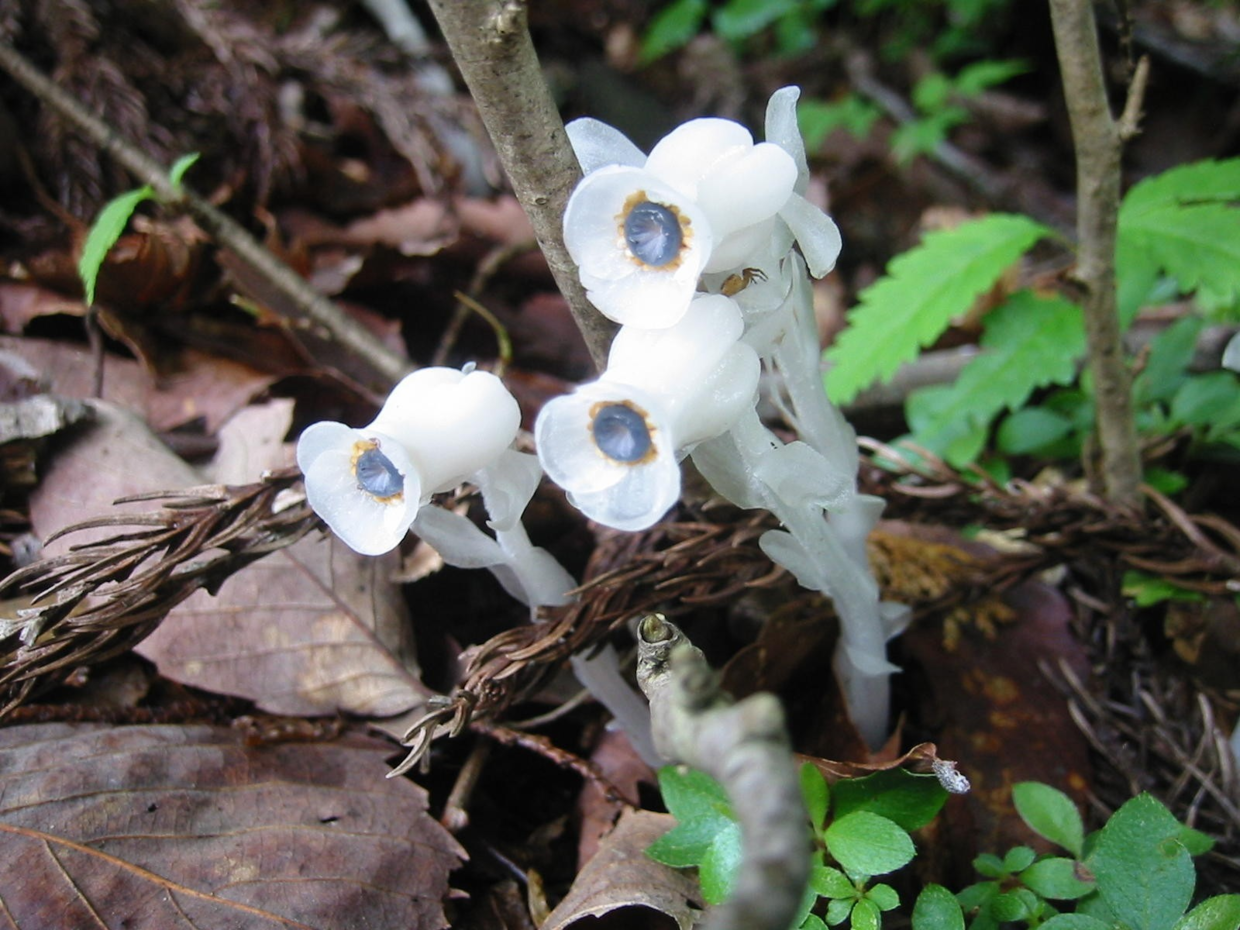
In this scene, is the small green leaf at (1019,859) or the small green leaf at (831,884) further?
the small green leaf at (1019,859)

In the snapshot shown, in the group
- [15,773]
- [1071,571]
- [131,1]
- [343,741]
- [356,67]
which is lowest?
[1071,571]

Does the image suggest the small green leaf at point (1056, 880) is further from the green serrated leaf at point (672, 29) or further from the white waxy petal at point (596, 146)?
the green serrated leaf at point (672, 29)

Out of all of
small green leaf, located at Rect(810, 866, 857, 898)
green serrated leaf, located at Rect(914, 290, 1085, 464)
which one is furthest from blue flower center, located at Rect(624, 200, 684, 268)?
green serrated leaf, located at Rect(914, 290, 1085, 464)

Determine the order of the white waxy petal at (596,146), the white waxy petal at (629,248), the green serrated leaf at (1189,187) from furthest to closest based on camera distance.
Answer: the green serrated leaf at (1189,187) < the white waxy petal at (596,146) < the white waxy petal at (629,248)

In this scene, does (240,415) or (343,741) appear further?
(240,415)

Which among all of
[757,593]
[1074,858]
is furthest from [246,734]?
[1074,858]

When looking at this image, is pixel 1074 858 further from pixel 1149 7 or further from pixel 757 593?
pixel 1149 7

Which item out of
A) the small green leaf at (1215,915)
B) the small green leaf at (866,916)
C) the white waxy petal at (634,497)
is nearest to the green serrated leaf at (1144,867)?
the small green leaf at (1215,915)
